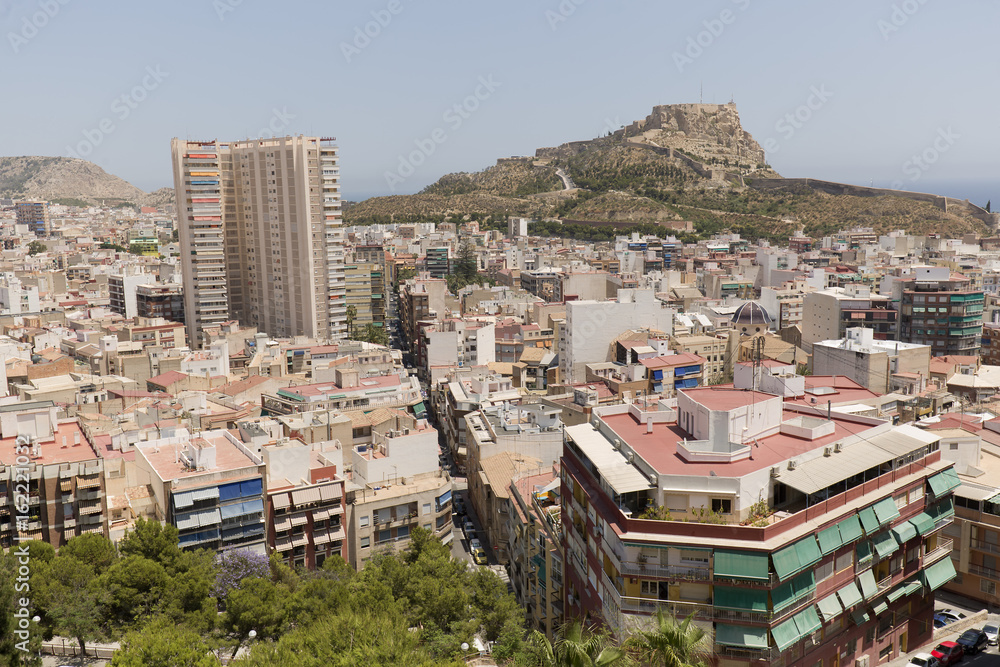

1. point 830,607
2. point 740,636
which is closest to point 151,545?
point 740,636

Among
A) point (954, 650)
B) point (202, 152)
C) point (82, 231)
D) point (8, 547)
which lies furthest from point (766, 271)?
point (82, 231)

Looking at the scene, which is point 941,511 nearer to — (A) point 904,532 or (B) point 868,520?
(A) point 904,532

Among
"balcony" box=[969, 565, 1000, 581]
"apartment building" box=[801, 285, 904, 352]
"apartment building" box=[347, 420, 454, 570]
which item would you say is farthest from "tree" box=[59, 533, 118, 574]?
"apartment building" box=[801, 285, 904, 352]

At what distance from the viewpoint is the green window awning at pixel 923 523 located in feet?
43.7

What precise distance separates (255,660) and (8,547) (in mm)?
8480

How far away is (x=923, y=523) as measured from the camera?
13445 mm

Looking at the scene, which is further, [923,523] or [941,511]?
[941,511]

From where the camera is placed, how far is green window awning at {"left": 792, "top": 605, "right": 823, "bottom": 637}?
37.9ft

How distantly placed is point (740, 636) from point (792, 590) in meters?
0.92

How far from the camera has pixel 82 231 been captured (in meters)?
106

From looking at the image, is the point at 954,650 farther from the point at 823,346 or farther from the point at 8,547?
the point at 823,346

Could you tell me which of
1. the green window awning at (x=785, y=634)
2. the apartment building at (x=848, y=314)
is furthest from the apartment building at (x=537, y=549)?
the apartment building at (x=848, y=314)

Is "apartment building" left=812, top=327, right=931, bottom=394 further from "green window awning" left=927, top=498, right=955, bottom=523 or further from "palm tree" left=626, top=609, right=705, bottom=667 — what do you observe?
"palm tree" left=626, top=609, right=705, bottom=667

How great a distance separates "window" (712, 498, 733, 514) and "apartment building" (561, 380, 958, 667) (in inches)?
0.5
